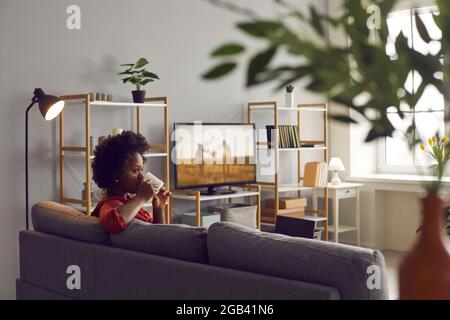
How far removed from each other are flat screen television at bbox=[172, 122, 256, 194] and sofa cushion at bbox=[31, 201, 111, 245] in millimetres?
1897

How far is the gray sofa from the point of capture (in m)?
1.85

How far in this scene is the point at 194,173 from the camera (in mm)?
5035

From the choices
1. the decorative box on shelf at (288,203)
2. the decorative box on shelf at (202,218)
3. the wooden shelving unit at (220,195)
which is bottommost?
the decorative box on shelf at (202,218)

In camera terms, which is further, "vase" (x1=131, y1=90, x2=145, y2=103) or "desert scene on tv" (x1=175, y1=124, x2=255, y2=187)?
"desert scene on tv" (x1=175, y1=124, x2=255, y2=187)

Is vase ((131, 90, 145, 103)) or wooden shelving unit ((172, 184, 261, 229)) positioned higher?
vase ((131, 90, 145, 103))

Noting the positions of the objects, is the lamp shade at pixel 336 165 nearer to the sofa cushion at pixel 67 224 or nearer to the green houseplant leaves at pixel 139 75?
the green houseplant leaves at pixel 139 75

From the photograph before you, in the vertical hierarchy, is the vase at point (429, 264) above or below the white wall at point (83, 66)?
below

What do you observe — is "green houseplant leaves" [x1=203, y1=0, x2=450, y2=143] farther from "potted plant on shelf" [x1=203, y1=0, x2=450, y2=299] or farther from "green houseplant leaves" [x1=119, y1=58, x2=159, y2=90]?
"green houseplant leaves" [x1=119, y1=58, x2=159, y2=90]

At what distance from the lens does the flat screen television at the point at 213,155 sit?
16.3ft

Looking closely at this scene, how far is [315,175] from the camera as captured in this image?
5742mm

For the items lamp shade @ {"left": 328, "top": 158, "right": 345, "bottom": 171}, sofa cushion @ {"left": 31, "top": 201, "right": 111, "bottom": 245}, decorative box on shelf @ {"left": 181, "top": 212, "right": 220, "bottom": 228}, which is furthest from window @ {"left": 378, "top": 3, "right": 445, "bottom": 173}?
sofa cushion @ {"left": 31, "top": 201, "right": 111, "bottom": 245}

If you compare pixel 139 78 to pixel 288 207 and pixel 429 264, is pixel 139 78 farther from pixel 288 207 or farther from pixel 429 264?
pixel 429 264

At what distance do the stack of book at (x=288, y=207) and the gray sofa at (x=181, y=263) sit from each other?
111 inches

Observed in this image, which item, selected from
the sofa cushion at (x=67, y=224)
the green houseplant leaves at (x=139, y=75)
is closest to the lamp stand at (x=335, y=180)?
the green houseplant leaves at (x=139, y=75)
